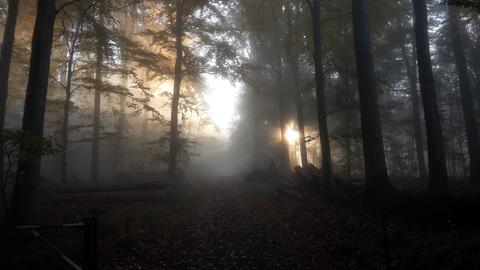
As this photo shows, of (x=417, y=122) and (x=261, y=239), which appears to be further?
(x=417, y=122)

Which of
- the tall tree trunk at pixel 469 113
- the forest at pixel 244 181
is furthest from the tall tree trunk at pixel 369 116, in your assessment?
the tall tree trunk at pixel 469 113

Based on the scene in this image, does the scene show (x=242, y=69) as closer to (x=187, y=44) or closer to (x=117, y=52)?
(x=187, y=44)

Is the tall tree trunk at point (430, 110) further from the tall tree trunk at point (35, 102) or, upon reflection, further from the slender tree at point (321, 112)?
the tall tree trunk at point (35, 102)

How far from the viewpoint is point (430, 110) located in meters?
12.2

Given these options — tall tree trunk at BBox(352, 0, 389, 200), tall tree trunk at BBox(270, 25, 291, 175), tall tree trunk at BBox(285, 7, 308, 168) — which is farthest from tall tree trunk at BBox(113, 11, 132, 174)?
tall tree trunk at BBox(352, 0, 389, 200)

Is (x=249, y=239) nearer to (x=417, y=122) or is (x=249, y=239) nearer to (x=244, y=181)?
(x=244, y=181)

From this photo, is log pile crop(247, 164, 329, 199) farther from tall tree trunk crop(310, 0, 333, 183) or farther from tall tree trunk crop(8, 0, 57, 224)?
tall tree trunk crop(8, 0, 57, 224)

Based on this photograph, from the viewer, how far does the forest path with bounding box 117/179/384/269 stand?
25.2 feet

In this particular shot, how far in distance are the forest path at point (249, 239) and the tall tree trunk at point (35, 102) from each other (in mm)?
3412

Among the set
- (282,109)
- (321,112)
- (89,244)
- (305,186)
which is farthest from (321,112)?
(89,244)

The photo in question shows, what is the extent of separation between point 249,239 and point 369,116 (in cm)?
638

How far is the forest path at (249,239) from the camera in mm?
7672

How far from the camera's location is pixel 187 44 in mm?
19828

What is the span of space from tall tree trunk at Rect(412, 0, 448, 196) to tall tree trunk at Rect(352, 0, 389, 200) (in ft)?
6.13
